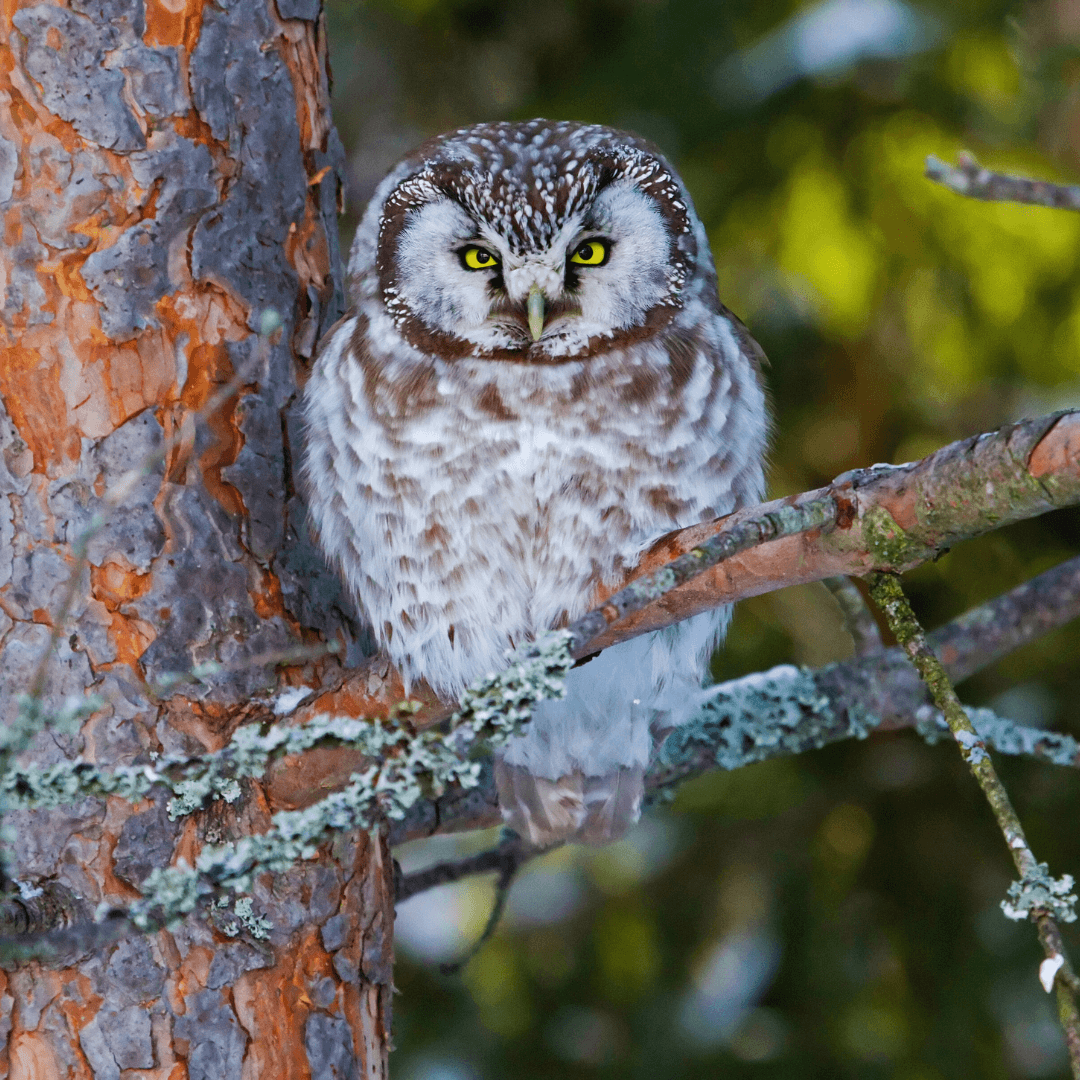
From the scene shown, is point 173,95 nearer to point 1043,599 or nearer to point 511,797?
point 511,797

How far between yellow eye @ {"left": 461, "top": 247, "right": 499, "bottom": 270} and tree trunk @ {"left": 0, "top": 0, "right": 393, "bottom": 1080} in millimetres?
293

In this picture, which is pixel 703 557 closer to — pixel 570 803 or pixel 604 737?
pixel 604 737

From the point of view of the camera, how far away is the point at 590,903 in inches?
137

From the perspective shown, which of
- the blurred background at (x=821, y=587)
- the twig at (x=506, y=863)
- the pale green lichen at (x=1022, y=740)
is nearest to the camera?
the pale green lichen at (x=1022, y=740)

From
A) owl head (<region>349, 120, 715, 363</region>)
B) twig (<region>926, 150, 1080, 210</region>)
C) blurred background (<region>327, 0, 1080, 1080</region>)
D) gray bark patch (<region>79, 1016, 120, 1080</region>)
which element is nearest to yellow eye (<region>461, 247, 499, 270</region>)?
owl head (<region>349, 120, 715, 363</region>)

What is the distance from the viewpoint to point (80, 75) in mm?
1688

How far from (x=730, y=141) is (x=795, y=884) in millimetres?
1857

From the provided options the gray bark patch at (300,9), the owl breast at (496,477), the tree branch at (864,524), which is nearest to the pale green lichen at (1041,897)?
the tree branch at (864,524)

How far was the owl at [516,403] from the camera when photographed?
1.77 meters

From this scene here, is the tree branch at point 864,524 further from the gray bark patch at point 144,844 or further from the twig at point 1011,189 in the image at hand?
the gray bark patch at point 144,844

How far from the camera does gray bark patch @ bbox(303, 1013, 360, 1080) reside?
1.64m

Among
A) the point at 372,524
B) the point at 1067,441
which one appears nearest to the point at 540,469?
the point at 372,524

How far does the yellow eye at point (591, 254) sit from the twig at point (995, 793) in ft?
2.48

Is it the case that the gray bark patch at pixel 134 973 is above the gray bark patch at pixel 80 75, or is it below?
below
